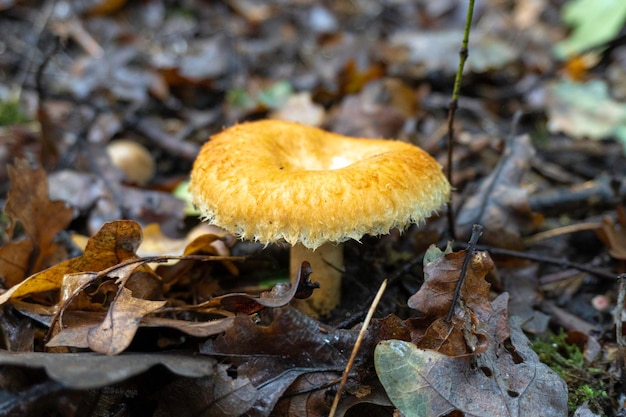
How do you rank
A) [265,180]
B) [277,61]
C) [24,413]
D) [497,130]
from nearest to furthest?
[24,413] < [265,180] < [497,130] < [277,61]

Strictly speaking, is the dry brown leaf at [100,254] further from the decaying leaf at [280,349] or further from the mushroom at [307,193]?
the decaying leaf at [280,349]

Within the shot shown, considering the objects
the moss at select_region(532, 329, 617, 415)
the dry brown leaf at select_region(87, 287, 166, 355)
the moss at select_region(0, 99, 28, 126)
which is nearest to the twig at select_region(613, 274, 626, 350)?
the moss at select_region(532, 329, 617, 415)

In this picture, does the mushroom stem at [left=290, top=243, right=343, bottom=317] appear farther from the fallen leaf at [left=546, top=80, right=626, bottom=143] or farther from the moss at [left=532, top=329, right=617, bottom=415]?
the fallen leaf at [left=546, top=80, right=626, bottom=143]

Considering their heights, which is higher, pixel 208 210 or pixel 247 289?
pixel 208 210

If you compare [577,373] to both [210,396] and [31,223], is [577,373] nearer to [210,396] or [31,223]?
[210,396]

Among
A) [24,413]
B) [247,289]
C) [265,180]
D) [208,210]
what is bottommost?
[247,289]

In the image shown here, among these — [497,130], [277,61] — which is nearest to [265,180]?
[497,130]

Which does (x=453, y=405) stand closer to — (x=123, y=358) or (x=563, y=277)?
(x=123, y=358)

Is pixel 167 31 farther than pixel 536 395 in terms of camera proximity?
Yes
